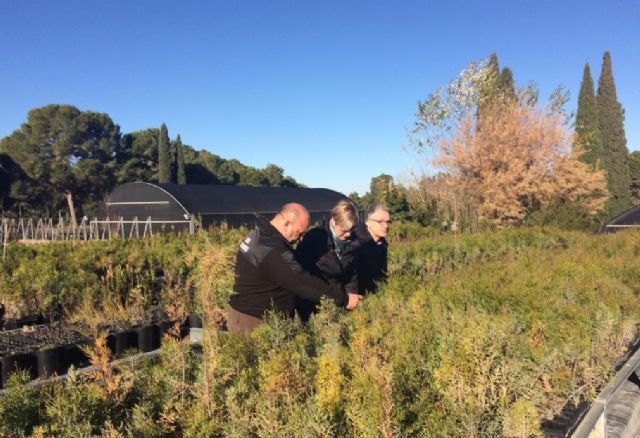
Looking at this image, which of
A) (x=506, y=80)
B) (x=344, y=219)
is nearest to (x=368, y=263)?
(x=344, y=219)

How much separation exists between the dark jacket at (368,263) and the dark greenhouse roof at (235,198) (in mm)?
19822

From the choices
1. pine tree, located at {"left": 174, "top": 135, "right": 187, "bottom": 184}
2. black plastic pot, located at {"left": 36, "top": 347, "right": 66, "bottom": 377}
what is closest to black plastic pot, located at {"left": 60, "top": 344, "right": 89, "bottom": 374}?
black plastic pot, located at {"left": 36, "top": 347, "right": 66, "bottom": 377}

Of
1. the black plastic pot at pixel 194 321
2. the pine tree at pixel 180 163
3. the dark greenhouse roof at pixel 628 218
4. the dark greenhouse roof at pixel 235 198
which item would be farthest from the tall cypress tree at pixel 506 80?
the pine tree at pixel 180 163

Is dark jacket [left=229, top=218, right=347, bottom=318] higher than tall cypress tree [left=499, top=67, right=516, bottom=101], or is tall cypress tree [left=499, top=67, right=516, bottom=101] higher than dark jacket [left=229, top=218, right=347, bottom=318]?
tall cypress tree [left=499, top=67, right=516, bottom=101]

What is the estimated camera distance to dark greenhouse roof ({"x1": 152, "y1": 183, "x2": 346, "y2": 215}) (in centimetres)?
2444

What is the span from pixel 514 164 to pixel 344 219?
64.7 ft

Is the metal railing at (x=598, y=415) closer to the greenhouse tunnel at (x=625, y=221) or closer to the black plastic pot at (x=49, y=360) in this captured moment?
the black plastic pot at (x=49, y=360)

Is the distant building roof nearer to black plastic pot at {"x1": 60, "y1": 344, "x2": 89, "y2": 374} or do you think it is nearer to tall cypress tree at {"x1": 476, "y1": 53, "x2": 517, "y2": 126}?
tall cypress tree at {"x1": 476, "y1": 53, "x2": 517, "y2": 126}

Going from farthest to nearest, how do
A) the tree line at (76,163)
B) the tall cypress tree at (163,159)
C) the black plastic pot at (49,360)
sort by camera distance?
the tall cypress tree at (163,159)
the tree line at (76,163)
the black plastic pot at (49,360)

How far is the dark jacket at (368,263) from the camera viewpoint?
427 centimetres

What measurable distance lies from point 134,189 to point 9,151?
22292 mm

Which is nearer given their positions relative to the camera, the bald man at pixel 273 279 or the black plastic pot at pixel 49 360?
the bald man at pixel 273 279

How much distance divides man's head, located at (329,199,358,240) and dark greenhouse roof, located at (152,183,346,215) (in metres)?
19.9

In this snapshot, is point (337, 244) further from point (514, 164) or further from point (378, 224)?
point (514, 164)
